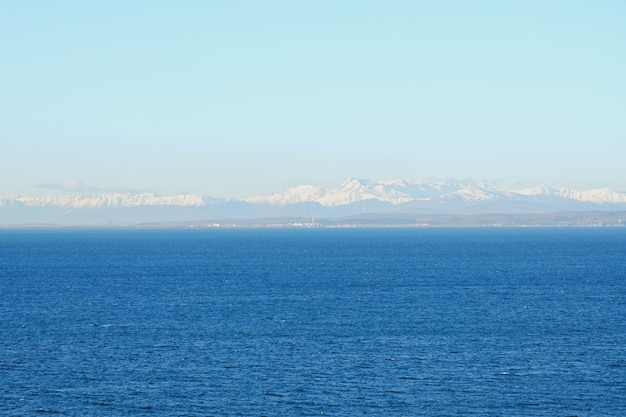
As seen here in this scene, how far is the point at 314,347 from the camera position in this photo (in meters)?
→ 61.9

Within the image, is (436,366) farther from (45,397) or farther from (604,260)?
(604,260)

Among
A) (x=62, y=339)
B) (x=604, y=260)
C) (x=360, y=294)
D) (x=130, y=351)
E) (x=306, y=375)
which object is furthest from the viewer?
(x=604, y=260)

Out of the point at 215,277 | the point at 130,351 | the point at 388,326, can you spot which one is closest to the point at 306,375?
the point at 130,351

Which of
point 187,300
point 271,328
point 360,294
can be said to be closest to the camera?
point 271,328

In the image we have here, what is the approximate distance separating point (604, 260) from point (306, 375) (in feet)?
377

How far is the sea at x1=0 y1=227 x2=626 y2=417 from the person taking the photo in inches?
1866

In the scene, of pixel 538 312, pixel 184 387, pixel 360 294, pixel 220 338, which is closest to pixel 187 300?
pixel 360 294

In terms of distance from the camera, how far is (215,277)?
4771 inches

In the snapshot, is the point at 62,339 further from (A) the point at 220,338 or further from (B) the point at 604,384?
(B) the point at 604,384

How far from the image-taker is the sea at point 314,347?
47.4m

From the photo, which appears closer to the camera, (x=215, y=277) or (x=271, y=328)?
(x=271, y=328)

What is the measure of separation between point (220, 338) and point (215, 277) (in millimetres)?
55634

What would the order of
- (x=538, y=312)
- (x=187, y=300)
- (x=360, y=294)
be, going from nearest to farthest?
(x=538, y=312) < (x=187, y=300) < (x=360, y=294)

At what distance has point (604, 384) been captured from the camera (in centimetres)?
5044
